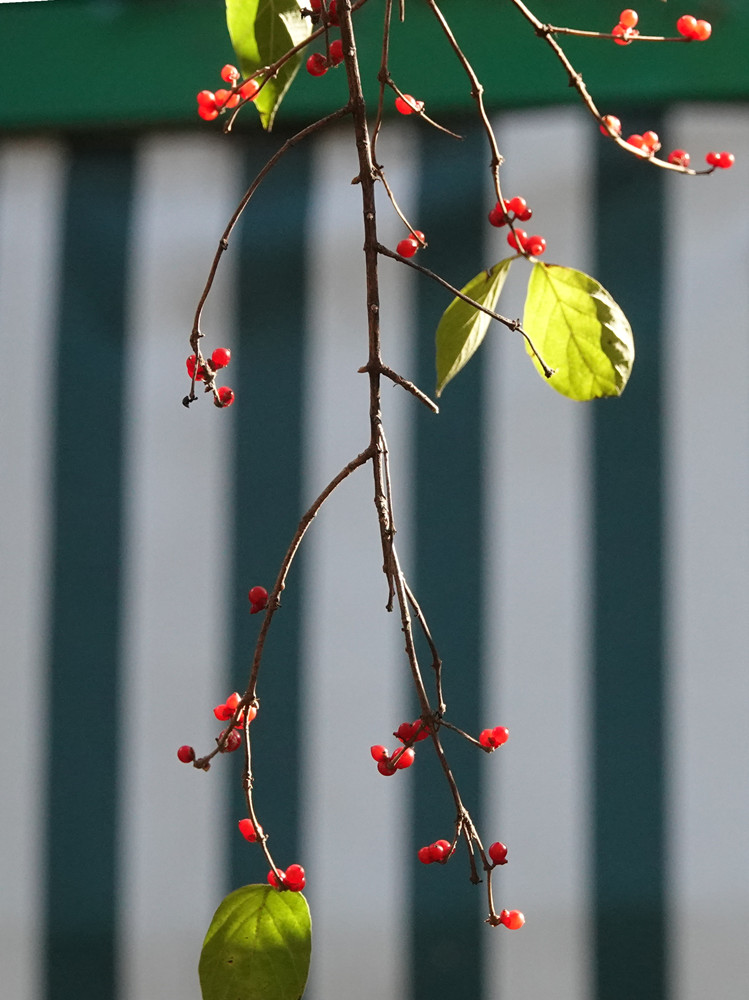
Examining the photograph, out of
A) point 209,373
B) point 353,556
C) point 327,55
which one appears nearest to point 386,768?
point 209,373

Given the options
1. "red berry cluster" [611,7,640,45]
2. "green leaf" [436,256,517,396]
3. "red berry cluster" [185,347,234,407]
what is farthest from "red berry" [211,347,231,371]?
"red berry cluster" [611,7,640,45]

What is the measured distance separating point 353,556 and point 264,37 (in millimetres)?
912

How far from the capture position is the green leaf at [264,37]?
19.0 inches

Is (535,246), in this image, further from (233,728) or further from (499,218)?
(233,728)

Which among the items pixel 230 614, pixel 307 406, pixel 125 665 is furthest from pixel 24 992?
pixel 307 406

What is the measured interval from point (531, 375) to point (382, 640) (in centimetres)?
39

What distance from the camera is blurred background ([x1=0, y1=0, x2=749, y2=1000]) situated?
51.5 inches

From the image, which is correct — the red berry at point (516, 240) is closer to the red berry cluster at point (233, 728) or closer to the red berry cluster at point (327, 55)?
the red berry cluster at point (327, 55)

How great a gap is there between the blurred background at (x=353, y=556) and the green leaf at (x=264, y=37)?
813mm

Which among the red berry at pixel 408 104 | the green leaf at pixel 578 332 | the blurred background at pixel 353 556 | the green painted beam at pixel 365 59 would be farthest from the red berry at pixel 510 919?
the green painted beam at pixel 365 59

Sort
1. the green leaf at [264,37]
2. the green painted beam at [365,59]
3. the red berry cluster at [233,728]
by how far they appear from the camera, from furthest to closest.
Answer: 1. the green painted beam at [365,59]
2. the green leaf at [264,37]
3. the red berry cluster at [233,728]

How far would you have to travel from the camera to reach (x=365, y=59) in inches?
47.9

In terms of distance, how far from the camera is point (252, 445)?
1.38 meters

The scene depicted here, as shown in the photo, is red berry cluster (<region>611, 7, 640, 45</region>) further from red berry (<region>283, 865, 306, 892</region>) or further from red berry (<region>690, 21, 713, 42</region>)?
red berry (<region>283, 865, 306, 892</region>)
